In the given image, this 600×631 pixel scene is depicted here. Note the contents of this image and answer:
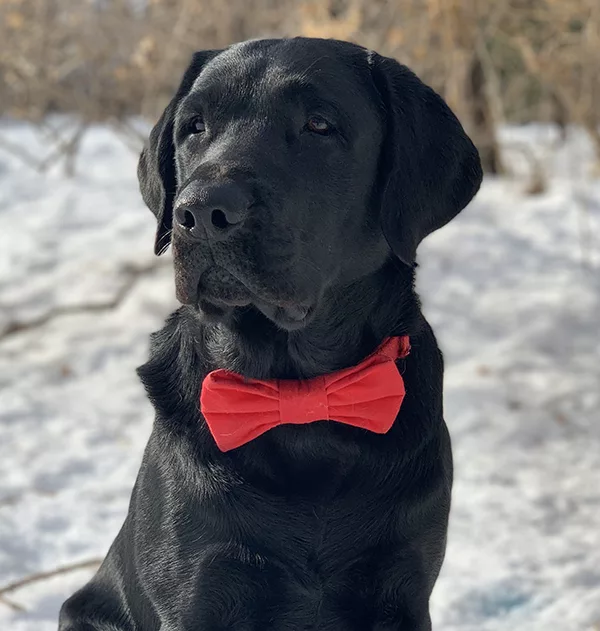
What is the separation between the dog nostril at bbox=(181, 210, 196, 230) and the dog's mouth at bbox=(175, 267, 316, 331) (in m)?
0.11

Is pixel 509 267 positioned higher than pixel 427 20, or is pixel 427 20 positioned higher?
pixel 427 20

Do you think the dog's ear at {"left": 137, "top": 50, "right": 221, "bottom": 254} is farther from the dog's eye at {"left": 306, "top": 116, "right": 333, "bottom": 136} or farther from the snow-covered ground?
the snow-covered ground

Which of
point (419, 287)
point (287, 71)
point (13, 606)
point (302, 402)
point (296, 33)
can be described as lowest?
point (13, 606)

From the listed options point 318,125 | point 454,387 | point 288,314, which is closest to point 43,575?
point 288,314

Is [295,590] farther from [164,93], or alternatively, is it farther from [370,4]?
[164,93]

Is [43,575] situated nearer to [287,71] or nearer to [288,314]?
[288,314]

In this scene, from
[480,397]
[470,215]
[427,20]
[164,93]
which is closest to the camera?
[480,397]

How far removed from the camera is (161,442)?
2516 mm

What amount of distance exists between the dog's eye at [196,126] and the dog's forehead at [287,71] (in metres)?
0.07

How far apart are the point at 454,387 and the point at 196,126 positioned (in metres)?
3.17

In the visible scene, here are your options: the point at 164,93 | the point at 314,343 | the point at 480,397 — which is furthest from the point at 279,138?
the point at 164,93

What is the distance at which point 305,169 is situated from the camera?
7.66 ft

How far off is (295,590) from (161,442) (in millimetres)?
479

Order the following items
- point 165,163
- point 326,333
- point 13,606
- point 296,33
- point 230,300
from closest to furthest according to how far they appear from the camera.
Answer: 1. point 230,300
2. point 326,333
3. point 165,163
4. point 13,606
5. point 296,33
